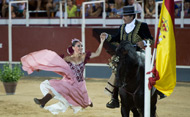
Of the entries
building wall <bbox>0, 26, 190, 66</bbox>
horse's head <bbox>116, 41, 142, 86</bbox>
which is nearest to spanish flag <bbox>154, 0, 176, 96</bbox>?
horse's head <bbox>116, 41, 142, 86</bbox>

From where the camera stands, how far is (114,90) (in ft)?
23.1

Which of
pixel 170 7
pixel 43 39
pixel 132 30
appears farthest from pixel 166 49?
pixel 43 39

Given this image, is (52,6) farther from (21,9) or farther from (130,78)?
(130,78)

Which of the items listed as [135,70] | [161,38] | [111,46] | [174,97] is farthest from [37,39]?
[161,38]

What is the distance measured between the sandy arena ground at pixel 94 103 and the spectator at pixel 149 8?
1.90 metres

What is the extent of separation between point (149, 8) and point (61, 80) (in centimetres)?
637

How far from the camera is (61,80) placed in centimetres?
696

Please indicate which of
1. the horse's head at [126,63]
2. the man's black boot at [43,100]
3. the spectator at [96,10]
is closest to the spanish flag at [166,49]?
the horse's head at [126,63]

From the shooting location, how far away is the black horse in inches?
239

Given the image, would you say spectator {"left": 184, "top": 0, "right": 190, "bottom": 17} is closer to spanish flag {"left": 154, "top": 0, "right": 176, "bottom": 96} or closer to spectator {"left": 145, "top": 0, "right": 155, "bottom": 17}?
spectator {"left": 145, "top": 0, "right": 155, "bottom": 17}

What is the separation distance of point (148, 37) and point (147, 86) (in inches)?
66.8

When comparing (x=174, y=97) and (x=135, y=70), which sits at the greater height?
(x=135, y=70)

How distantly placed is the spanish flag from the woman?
1544 millimetres

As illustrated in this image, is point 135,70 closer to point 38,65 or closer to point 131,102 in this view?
point 131,102
